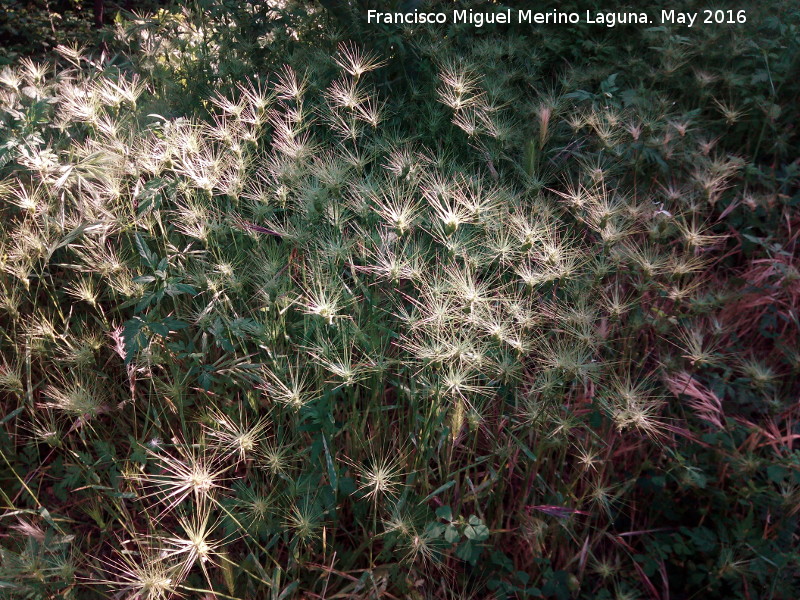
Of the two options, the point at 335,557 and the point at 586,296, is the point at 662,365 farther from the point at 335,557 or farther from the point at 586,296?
the point at 335,557

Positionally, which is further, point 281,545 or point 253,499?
point 281,545

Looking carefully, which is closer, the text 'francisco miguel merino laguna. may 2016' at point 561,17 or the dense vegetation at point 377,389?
the dense vegetation at point 377,389

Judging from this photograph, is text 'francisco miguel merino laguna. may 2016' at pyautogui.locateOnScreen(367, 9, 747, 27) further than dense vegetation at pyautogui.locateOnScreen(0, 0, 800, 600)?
Yes

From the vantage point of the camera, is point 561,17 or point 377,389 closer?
point 377,389

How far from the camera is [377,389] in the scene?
167 cm

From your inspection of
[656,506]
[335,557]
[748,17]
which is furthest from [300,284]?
[748,17]

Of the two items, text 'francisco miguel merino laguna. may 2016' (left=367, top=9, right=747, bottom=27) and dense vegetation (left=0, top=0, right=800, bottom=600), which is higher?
text 'francisco miguel merino laguna. may 2016' (left=367, top=9, right=747, bottom=27)

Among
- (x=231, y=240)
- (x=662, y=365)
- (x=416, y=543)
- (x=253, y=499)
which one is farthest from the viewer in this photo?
(x=231, y=240)

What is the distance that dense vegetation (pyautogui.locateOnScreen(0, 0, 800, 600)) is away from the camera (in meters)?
1.55

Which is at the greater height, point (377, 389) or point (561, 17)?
point (561, 17)

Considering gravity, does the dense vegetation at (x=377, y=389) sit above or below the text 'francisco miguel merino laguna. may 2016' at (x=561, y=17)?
below

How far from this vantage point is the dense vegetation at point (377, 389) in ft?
5.10

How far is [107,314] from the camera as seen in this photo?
228cm

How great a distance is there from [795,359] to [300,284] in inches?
54.5
